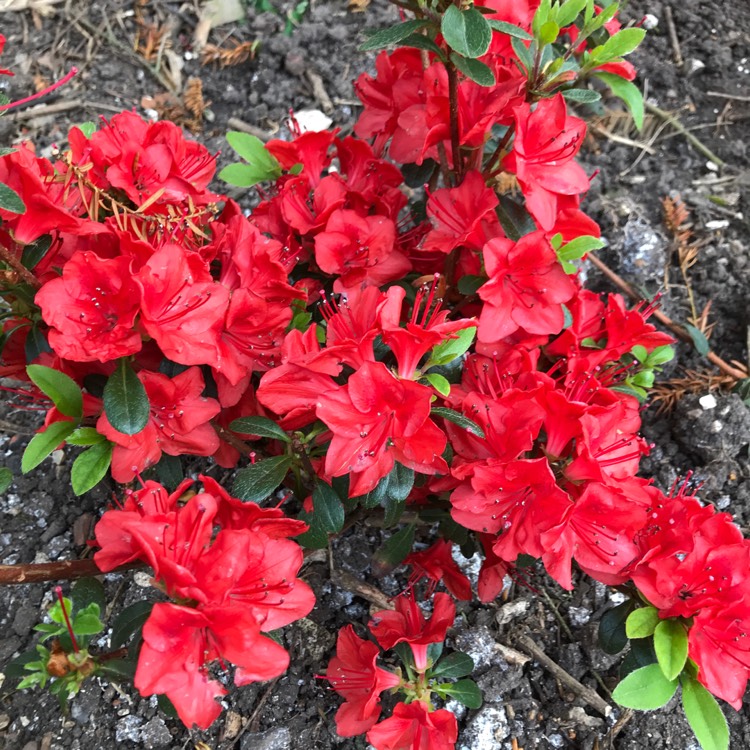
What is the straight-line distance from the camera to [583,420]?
1441mm

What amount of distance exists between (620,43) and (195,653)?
149cm

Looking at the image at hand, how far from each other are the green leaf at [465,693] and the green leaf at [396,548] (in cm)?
31

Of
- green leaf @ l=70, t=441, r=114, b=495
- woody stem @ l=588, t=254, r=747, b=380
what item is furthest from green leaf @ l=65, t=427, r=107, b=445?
woody stem @ l=588, t=254, r=747, b=380

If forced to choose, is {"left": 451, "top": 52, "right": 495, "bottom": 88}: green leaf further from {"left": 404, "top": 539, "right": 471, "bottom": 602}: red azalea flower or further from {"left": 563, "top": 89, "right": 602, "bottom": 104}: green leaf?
{"left": 404, "top": 539, "right": 471, "bottom": 602}: red azalea flower

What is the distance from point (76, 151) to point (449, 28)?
819mm

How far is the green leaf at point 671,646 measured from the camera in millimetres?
1434

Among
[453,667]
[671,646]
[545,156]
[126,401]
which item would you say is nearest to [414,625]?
[453,667]

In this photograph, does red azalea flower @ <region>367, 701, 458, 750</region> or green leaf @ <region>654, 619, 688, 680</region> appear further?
red azalea flower @ <region>367, 701, 458, 750</region>

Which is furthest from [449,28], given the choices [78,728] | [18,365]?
[78,728]

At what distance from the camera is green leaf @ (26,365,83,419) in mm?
1479

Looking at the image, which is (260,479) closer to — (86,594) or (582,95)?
(86,594)

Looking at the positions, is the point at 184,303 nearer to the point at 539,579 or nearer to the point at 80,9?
the point at 539,579

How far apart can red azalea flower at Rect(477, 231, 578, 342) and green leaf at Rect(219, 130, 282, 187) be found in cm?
69

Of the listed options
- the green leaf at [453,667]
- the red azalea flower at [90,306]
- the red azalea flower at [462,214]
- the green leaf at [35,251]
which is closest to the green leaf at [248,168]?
the red azalea flower at [462,214]
